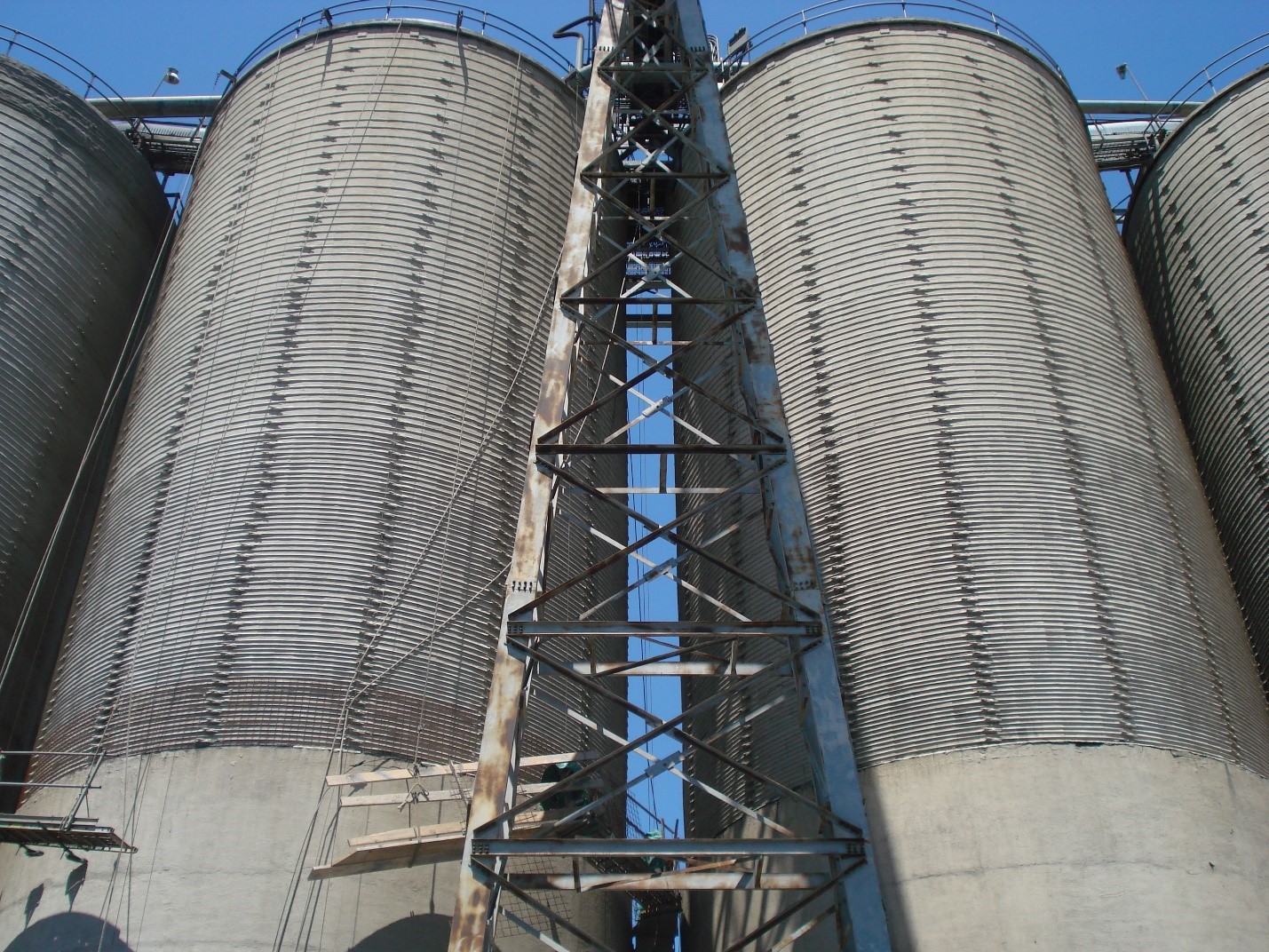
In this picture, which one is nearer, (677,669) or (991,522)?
(677,669)

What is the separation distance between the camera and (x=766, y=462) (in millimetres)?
14539

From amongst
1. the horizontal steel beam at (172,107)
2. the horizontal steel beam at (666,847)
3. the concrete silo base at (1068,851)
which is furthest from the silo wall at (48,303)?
the concrete silo base at (1068,851)

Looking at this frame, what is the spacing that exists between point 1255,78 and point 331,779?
22.2 meters

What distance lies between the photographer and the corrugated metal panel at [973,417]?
18.4m

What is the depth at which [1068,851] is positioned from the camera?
1662 cm

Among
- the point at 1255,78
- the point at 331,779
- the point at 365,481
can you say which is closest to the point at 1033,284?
the point at 1255,78

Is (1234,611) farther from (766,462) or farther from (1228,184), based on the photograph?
(766,462)

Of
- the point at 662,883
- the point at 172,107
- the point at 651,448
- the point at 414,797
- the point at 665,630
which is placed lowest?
the point at 662,883

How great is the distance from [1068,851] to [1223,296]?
40.2 feet

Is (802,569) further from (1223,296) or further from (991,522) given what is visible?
(1223,296)

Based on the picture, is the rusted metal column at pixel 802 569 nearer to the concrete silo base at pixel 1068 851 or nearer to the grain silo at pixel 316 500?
the concrete silo base at pixel 1068 851

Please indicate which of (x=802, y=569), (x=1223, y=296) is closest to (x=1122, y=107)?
(x=1223, y=296)

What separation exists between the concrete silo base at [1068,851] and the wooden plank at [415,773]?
470 cm

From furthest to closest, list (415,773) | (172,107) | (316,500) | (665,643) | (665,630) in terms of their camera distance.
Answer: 1. (172,107)
2. (316,500)
3. (415,773)
4. (665,643)
5. (665,630)
